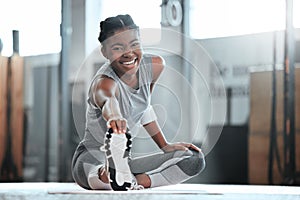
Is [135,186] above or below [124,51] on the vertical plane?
below

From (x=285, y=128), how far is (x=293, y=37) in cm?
38

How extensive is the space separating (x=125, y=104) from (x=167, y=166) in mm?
216

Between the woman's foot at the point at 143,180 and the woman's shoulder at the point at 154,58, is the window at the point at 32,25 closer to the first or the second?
the woman's shoulder at the point at 154,58

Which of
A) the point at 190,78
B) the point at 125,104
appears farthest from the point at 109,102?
the point at 190,78

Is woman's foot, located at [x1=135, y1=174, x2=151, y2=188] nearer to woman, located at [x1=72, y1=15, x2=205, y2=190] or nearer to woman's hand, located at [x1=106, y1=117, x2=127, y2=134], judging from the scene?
woman, located at [x1=72, y1=15, x2=205, y2=190]

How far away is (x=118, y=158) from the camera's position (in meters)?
1.39

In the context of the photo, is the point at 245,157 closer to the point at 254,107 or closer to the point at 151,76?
the point at 254,107

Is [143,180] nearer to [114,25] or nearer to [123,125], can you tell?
[123,125]

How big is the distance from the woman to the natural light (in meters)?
0.59

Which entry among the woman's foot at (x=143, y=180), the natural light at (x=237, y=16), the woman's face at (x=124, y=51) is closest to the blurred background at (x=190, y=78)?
the natural light at (x=237, y=16)

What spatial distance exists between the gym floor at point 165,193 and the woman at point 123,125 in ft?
0.12

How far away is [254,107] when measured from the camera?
6.98 ft

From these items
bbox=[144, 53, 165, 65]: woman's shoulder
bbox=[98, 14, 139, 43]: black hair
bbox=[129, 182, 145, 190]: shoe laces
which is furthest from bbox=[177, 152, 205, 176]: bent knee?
bbox=[98, 14, 139, 43]: black hair

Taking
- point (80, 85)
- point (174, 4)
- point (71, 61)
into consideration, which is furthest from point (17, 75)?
point (174, 4)
